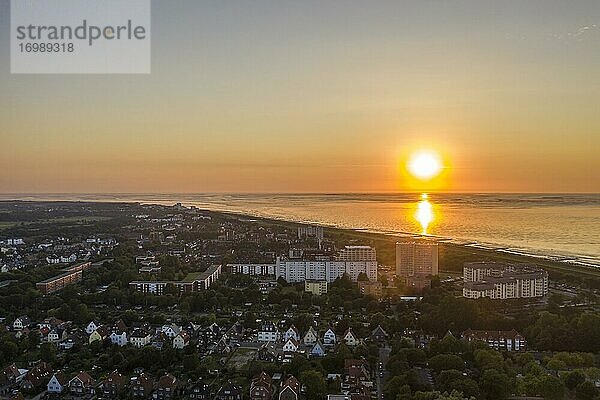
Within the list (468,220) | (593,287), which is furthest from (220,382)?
(468,220)

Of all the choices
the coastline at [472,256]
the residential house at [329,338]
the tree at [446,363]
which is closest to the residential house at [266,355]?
the residential house at [329,338]

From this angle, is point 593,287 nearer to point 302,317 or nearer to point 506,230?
point 302,317

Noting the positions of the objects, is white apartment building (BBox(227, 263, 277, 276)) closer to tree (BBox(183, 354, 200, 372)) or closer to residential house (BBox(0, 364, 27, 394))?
tree (BBox(183, 354, 200, 372))

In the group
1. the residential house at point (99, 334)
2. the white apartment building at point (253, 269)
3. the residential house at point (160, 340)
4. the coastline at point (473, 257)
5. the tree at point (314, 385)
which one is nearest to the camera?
the tree at point (314, 385)

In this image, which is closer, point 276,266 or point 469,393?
point 469,393

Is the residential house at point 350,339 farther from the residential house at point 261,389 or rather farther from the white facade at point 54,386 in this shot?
the white facade at point 54,386

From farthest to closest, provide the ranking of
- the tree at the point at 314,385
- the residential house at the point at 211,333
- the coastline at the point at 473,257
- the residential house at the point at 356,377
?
1. the coastline at the point at 473,257
2. the residential house at the point at 211,333
3. the residential house at the point at 356,377
4. the tree at the point at 314,385

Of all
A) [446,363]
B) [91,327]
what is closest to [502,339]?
[446,363]
